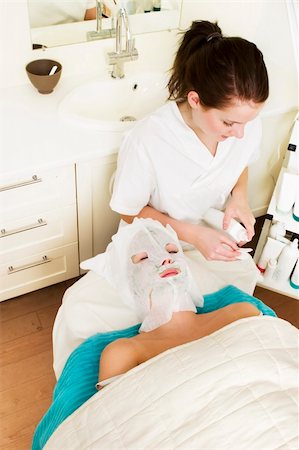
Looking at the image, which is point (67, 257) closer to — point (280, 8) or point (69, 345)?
point (69, 345)

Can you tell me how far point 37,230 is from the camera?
172 centimetres

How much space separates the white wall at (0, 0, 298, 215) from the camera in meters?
1.78

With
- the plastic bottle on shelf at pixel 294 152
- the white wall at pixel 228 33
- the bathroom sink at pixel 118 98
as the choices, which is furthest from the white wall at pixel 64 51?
the plastic bottle on shelf at pixel 294 152

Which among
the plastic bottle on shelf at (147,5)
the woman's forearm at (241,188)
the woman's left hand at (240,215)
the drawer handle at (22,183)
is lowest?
the woman's left hand at (240,215)

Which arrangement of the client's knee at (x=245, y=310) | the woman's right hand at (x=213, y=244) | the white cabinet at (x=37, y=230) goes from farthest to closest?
the white cabinet at (x=37, y=230)
the woman's right hand at (x=213, y=244)
the client's knee at (x=245, y=310)

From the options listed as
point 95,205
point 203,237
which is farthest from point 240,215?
point 95,205

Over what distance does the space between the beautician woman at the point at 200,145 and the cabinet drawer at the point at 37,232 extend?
0.85 ft

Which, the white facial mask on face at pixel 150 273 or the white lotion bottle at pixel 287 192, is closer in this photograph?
the white facial mask on face at pixel 150 273

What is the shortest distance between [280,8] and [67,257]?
1.28 metres

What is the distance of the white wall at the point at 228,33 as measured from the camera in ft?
5.83

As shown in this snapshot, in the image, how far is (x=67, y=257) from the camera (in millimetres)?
1879

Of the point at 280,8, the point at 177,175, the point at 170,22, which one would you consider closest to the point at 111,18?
the point at 170,22

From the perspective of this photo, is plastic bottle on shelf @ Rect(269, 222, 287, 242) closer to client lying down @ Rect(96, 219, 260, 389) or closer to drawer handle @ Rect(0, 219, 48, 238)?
client lying down @ Rect(96, 219, 260, 389)

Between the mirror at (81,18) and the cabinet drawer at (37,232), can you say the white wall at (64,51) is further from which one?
the cabinet drawer at (37,232)
